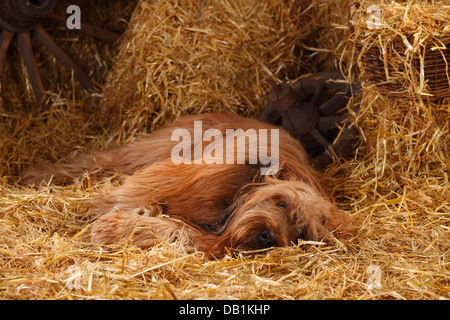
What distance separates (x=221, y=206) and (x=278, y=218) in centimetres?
43

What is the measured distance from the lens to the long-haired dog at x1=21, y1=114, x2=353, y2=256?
9.12ft

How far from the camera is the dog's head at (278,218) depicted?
8.91 feet

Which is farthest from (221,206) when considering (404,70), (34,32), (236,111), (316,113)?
(34,32)

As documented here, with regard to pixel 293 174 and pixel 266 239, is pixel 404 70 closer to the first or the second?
pixel 293 174

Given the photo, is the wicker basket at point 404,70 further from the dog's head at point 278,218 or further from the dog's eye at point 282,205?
the dog's eye at point 282,205

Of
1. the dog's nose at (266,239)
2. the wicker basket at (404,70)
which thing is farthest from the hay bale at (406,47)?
the dog's nose at (266,239)

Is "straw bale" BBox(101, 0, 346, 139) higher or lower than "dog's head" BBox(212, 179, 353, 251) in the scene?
higher

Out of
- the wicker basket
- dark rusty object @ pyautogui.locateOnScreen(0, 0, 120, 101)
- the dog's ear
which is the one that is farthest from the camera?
dark rusty object @ pyautogui.locateOnScreen(0, 0, 120, 101)

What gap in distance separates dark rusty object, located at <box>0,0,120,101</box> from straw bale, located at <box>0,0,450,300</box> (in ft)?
0.73

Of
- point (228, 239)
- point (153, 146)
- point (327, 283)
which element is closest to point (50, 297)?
point (228, 239)

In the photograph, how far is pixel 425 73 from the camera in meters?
3.38

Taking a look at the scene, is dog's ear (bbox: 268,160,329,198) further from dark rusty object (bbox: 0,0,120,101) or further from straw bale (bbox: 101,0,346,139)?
dark rusty object (bbox: 0,0,120,101)

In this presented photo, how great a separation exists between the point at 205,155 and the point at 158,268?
3.85ft

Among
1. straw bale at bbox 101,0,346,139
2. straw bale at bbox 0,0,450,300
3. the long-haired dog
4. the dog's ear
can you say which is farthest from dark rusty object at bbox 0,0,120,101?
the dog's ear
